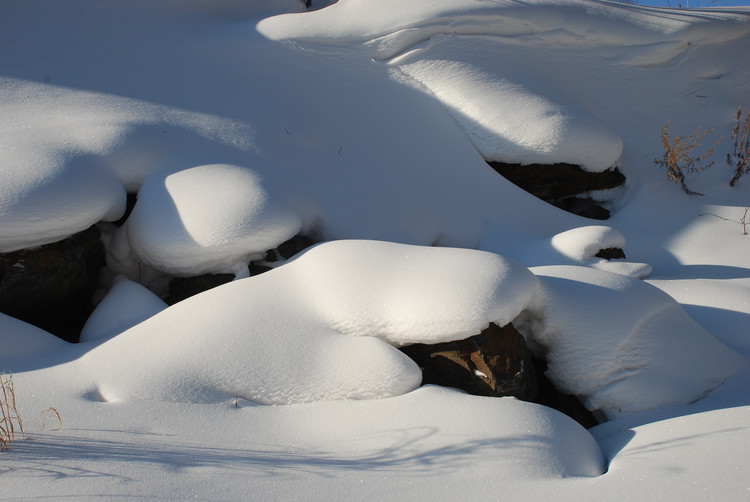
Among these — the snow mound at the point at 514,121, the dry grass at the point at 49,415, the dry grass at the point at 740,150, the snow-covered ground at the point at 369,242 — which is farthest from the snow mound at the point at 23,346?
the dry grass at the point at 740,150

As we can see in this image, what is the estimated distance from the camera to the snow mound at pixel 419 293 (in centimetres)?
256

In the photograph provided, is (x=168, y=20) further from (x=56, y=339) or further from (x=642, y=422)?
(x=642, y=422)

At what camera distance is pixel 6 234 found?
9.59ft

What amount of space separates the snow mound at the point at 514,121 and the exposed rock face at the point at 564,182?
0.18 feet

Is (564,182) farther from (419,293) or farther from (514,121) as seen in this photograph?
(419,293)

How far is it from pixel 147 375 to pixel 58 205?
3.64ft

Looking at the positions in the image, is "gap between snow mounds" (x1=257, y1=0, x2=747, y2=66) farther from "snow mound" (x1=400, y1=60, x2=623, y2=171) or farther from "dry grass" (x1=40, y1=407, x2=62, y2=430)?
"dry grass" (x1=40, y1=407, x2=62, y2=430)

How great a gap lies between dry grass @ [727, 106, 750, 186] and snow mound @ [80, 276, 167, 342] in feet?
13.1

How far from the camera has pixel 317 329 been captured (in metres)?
2.61

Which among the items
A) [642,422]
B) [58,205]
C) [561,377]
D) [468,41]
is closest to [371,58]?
[468,41]

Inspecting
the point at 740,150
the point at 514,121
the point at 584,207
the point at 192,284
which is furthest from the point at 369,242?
the point at 740,150

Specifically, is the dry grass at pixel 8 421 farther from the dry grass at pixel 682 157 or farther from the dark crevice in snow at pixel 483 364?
the dry grass at pixel 682 157

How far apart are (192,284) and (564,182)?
268cm

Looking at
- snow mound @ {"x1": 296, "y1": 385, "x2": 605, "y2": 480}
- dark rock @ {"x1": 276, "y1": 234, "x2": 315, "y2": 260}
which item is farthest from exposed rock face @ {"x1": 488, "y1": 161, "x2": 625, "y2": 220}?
snow mound @ {"x1": 296, "y1": 385, "x2": 605, "y2": 480}
